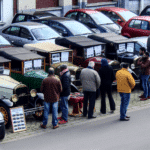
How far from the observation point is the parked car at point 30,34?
669 inches

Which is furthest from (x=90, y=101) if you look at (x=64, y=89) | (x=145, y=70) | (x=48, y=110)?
(x=145, y=70)

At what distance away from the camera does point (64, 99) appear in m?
11.5

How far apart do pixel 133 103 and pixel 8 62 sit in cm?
446

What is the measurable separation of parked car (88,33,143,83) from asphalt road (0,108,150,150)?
3.75m

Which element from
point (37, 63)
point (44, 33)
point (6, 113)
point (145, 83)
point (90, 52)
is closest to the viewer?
point (6, 113)

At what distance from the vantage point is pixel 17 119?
10883 millimetres

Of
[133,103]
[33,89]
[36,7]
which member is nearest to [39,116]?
[33,89]

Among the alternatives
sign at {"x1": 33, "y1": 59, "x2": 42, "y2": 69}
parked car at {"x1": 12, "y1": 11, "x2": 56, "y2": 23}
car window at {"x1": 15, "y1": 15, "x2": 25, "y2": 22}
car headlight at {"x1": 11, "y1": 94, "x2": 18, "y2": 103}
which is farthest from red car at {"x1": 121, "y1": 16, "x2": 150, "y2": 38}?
car headlight at {"x1": 11, "y1": 94, "x2": 18, "y2": 103}

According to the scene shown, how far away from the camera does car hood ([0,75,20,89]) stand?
442 inches

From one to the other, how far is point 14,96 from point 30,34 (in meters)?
6.59

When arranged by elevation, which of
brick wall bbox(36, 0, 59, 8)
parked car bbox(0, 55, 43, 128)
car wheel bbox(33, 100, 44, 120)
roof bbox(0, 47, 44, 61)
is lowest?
car wheel bbox(33, 100, 44, 120)

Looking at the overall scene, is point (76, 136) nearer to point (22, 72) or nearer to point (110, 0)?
point (22, 72)

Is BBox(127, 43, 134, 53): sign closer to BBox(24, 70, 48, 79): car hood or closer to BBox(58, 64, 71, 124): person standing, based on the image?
BBox(24, 70, 48, 79): car hood

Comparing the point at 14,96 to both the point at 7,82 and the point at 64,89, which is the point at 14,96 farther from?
the point at 64,89
